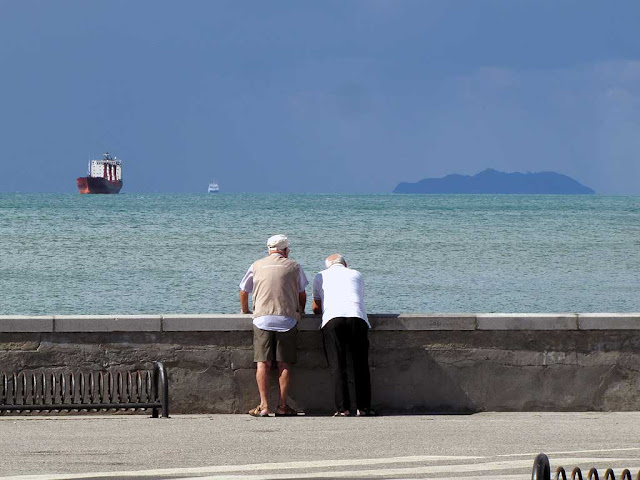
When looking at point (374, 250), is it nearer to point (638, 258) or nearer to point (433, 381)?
point (638, 258)

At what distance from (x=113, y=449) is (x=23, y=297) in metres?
30.9

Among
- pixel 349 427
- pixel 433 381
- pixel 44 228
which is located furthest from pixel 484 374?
pixel 44 228

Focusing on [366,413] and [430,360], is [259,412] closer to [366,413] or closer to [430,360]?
[366,413]

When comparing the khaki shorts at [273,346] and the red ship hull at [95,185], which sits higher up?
the red ship hull at [95,185]

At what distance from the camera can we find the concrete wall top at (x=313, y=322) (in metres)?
11.2

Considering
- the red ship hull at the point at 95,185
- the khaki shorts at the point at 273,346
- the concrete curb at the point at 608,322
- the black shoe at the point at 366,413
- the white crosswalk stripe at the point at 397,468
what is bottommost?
the black shoe at the point at 366,413

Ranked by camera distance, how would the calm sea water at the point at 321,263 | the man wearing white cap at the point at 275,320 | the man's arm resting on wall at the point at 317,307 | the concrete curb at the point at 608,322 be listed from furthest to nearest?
the calm sea water at the point at 321,263
the concrete curb at the point at 608,322
the man's arm resting on wall at the point at 317,307
the man wearing white cap at the point at 275,320

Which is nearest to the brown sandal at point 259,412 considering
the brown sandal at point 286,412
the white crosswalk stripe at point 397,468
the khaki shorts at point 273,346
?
the brown sandal at point 286,412

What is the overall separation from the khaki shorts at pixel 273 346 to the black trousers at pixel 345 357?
14.2 inches

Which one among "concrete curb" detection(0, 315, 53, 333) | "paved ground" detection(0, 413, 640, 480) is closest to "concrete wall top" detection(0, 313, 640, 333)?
"concrete curb" detection(0, 315, 53, 333)

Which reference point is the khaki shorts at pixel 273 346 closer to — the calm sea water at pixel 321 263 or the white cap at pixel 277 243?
the white cap at pixel 277 243

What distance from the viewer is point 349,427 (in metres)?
10.2

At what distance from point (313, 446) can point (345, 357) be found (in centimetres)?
212

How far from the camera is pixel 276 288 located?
36.0ft
